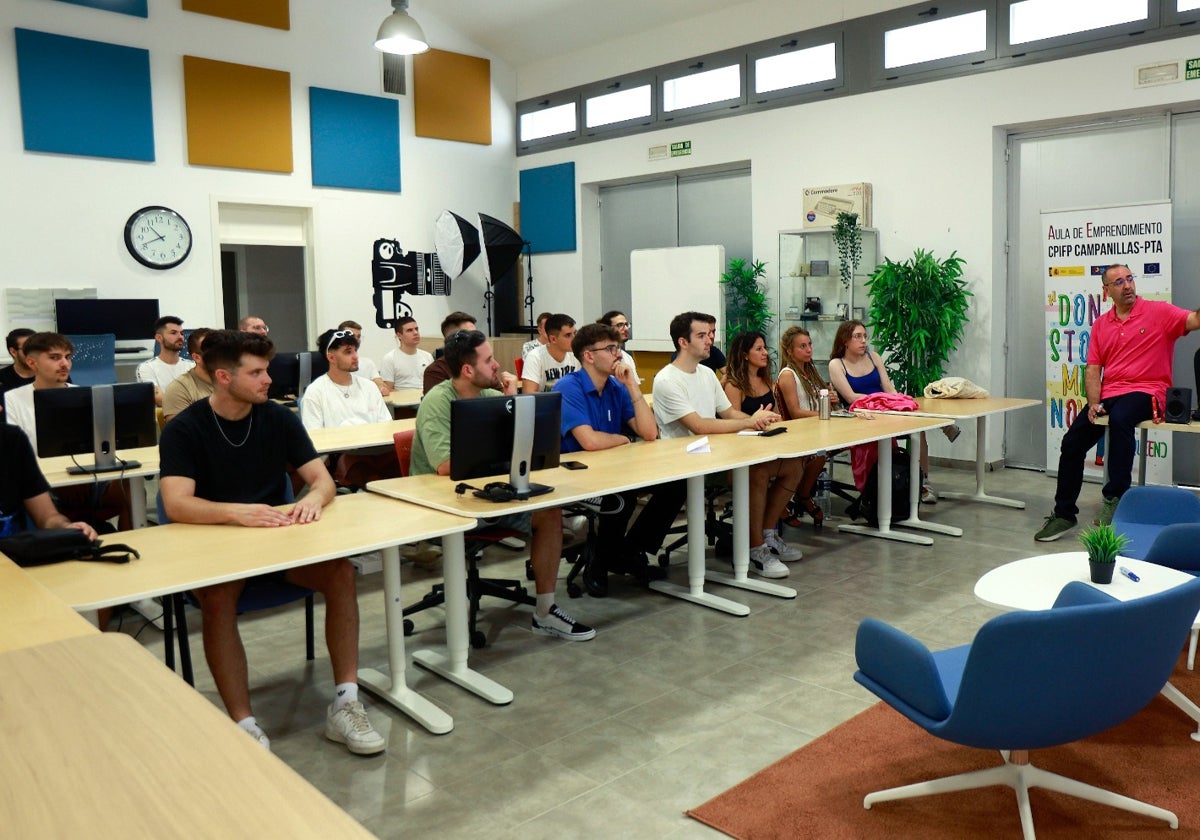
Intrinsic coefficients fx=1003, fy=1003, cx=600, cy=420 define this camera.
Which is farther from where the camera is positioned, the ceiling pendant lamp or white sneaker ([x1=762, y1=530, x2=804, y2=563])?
the ceiling pendant lamp

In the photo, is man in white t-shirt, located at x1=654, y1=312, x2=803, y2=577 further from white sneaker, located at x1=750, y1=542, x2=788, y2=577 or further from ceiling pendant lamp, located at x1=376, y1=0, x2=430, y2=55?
ceiling pendant lamp, located at x1=376, y1=0, x2=430, y2=55

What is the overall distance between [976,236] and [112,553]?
6.86m

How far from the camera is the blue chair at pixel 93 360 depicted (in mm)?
7852

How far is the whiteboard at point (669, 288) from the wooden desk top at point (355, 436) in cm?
429

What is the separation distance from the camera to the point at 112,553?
2922 mm

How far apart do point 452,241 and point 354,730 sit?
26.7 ft

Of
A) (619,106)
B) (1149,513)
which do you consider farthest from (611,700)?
(619,106)

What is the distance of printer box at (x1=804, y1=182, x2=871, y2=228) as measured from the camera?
332 inches

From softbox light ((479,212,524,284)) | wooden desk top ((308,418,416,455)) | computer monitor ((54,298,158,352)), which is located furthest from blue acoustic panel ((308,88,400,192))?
wooden desk top ((308,418,416,455))

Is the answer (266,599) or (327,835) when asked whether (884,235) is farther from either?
(327,835)

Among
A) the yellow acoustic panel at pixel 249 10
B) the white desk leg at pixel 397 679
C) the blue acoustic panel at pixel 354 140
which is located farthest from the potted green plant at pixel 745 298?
the white desk leg at pixel 397 679

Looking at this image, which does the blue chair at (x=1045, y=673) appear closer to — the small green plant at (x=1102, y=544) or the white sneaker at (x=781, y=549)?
the small green plant at (x=1102, y=544)

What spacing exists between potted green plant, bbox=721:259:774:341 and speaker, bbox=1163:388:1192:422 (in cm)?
385

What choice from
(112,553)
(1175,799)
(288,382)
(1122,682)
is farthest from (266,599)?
(288,382)
